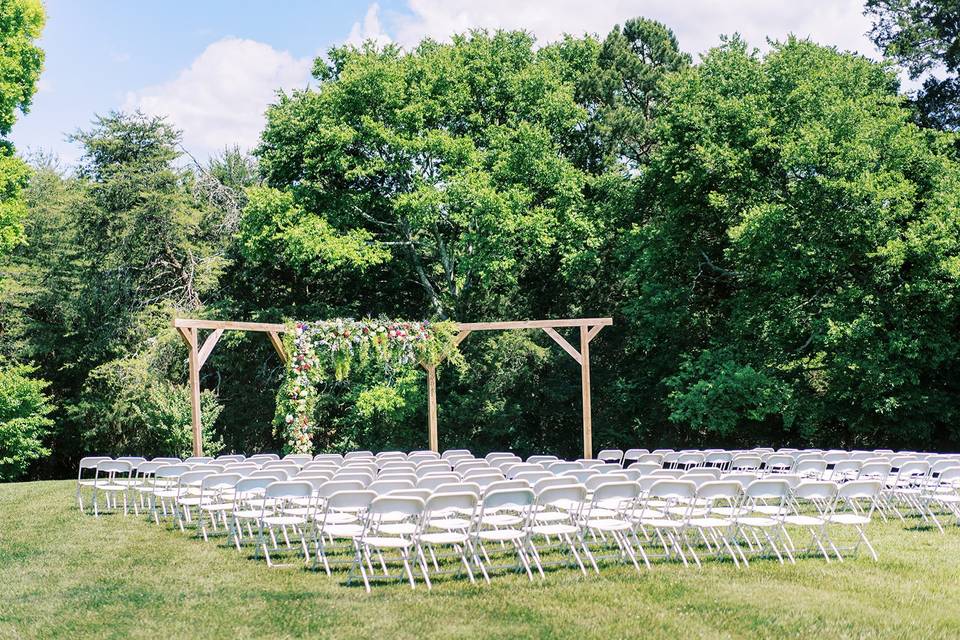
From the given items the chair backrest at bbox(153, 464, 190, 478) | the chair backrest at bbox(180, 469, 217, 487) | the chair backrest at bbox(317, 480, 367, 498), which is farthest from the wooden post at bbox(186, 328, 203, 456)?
the chair backrest at bbox(317, 480, 367, 498)

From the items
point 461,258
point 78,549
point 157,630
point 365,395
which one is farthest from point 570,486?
point 461,258

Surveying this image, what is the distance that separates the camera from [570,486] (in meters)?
6.97

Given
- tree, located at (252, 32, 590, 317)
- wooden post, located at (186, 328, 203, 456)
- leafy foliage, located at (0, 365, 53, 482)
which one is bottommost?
leafy foliage, located at (0, 365, 53, 482)

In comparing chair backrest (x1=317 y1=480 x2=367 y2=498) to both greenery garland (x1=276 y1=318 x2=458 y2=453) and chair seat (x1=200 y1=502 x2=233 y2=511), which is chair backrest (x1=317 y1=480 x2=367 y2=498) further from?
greenery garland (x1=276 y1=318 x2=458 y2=453)

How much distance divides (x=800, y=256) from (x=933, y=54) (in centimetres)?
760

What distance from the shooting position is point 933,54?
22.3m

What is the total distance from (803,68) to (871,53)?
16.4ft

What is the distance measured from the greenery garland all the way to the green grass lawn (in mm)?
7795

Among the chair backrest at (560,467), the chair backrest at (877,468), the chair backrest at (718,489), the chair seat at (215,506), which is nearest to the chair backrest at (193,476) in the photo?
the chair seat at (215,506)

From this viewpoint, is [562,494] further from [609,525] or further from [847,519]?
[847,519]

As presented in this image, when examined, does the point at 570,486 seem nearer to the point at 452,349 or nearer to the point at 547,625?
the point at 547,625

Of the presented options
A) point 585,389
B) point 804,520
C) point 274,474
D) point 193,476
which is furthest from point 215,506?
point 585,389

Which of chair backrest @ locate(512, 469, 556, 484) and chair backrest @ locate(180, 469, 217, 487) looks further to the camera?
chair backrest @ locate(180, 469, 217, 487)

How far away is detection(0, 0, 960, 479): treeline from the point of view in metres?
18.8
